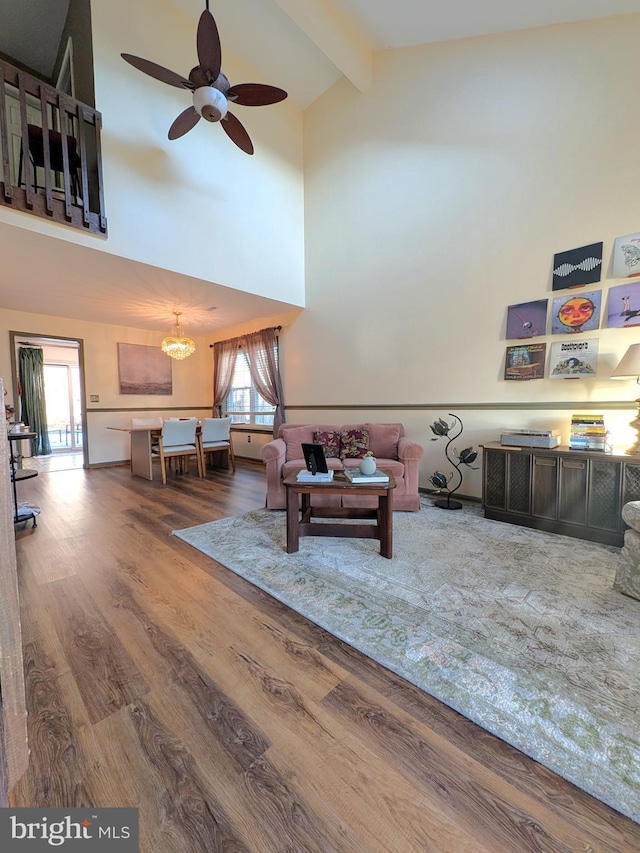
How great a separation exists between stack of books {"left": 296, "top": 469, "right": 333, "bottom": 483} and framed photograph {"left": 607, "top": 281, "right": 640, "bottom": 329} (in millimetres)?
2545

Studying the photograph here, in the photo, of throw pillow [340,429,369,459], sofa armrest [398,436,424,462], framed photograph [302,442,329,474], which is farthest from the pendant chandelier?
sofa armrest [398,436,424,462]

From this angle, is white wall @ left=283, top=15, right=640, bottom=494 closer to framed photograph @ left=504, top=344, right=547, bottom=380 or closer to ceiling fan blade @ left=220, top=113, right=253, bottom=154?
framed photograph @ left=504, top=344, right=547, bottom=380

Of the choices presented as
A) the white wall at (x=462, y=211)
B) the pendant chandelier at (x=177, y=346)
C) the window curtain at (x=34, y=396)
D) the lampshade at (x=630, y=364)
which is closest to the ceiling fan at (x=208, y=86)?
the white wall at (x=462, y=211)

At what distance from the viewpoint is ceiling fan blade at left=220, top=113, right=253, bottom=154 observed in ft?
9.41

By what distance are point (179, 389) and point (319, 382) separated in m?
3.18

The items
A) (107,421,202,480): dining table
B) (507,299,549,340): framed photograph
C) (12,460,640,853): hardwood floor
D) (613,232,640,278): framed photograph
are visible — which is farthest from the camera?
(107,421,202,480): dining table

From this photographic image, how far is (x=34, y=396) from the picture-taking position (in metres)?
7.43

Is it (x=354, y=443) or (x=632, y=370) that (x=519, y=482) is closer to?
(x=632, y=370)

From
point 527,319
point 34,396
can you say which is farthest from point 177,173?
point 34,396

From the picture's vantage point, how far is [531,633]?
1.47 metres

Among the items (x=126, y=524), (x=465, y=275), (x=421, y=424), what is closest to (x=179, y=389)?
(x=126, y=524)

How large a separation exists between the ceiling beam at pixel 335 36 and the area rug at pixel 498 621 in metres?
4.64

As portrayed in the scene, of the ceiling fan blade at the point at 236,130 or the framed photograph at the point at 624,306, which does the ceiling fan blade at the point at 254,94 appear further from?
the framed photograph at the point at 624,306

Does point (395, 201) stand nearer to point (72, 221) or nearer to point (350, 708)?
point (72, 221)
